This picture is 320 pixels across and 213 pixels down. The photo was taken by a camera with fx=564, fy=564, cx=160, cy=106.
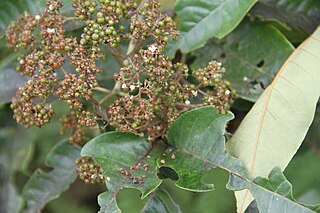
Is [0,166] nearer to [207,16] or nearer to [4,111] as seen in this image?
[4,111]

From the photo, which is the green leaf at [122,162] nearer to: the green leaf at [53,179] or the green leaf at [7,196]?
the green leaf at [53,179]

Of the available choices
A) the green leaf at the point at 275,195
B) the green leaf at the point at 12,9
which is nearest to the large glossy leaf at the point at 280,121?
the green leaf at the point at 275,195

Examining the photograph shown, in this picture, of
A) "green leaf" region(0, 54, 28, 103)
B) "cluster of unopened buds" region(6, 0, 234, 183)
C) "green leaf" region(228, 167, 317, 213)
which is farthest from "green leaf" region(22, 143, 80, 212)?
"green leaf" region(228, 167, 317, 213)

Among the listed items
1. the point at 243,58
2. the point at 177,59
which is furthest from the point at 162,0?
the point at 243,58

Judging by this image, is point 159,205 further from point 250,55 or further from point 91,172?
point 250,55

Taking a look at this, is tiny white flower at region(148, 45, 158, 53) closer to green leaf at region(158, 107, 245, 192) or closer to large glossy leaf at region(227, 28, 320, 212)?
green leaf at region(158, 107, 245, 192)

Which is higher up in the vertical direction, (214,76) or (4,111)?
(214,76)
